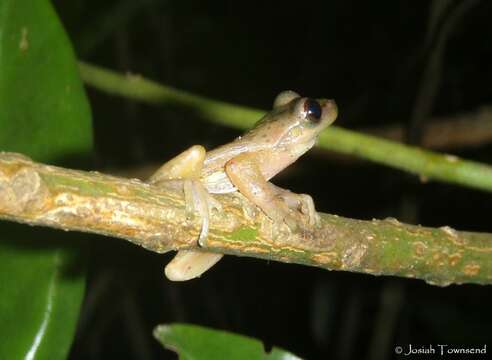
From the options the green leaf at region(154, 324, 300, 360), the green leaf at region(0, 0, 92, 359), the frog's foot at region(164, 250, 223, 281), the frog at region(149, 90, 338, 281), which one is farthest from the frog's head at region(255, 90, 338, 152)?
the green leaf at region(154, 324, 300, 360)

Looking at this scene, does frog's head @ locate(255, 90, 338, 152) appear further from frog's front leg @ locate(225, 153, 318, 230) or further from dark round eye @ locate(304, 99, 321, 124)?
frog's front leg @ locate(225, 153, 318, 230)

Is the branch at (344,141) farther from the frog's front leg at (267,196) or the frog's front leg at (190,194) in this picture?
the frog's front leg at (190,194)

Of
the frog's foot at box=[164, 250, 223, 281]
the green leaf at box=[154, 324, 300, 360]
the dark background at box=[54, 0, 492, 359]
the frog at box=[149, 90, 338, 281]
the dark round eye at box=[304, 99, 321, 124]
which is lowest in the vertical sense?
the green leaf at box=[154, 324, 300, 360]

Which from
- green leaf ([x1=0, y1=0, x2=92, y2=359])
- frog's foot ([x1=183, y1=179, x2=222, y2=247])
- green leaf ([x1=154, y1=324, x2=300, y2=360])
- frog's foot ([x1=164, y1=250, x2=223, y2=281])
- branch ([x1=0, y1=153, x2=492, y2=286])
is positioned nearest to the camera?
branch ([x1=0, y1=153, x2=492, y2=286])

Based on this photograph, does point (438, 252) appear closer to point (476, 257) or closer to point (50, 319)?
point (476, 257)

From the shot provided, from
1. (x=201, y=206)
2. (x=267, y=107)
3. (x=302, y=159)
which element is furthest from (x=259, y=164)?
(x=267, y=107)

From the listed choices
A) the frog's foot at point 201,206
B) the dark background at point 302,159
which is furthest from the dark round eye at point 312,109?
the dark background at point 302,159

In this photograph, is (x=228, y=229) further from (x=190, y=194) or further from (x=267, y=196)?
(x=267, y=196)
